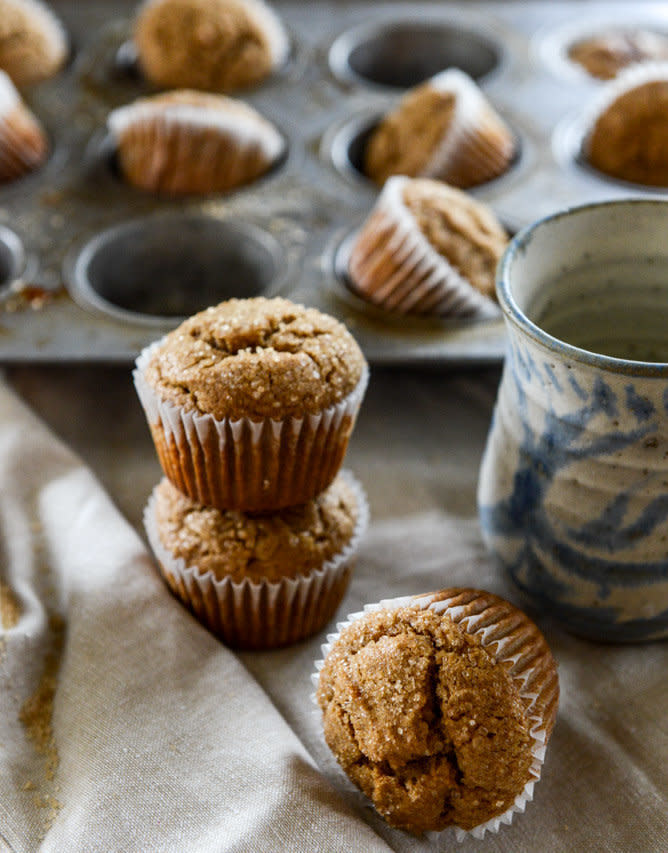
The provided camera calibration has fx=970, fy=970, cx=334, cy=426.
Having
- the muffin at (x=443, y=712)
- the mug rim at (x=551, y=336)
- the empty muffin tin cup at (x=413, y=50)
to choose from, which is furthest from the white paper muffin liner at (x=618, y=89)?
the muffin at (x=443, y=712)

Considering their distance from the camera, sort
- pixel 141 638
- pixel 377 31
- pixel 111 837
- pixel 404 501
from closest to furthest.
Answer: pixel 111 837 → pixel 141 638 → pixel 404 501 → pixel 377 31

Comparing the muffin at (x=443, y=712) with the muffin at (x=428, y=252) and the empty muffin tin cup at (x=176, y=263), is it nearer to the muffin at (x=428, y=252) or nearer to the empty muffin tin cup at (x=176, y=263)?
the muffin at (x=428, y=252)

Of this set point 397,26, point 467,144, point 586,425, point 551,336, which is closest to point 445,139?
point 467,144

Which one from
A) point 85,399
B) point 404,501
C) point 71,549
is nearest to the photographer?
point 71,549

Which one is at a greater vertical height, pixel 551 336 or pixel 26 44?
pixel 551 336

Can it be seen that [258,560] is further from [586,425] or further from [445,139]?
[445,139]

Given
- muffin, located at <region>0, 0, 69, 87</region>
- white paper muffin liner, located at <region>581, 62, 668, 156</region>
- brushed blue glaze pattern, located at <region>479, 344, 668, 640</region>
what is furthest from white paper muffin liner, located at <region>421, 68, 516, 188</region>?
muffin, located at <region>0, 0, 69, 87</region>

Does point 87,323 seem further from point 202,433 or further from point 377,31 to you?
A: point 377,31

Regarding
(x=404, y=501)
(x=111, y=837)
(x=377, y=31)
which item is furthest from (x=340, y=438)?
(x=377, y=31)
